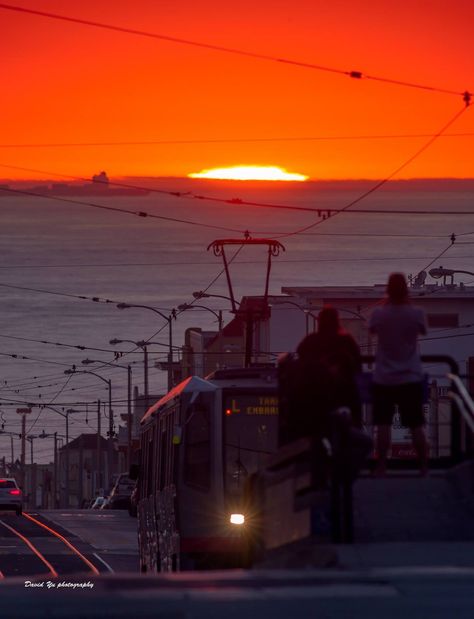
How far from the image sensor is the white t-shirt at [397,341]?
12.8 meters

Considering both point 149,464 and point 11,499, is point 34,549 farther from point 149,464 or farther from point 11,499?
point 11,499

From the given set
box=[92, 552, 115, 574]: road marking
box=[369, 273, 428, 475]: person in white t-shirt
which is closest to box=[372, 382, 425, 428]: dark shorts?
box=[369, 273, 428, 475]: person in white t-shirt

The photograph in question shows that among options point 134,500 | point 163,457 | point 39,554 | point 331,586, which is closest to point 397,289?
point 331,586

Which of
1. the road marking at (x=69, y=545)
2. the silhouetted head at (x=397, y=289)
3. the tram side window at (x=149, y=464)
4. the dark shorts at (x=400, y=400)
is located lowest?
the road marking at (x=69, y=545)

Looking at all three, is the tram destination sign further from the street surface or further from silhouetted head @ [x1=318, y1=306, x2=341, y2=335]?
the street surface

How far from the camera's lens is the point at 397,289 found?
12.9 meters

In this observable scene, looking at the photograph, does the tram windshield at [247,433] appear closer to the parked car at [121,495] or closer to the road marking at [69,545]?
the road marking at [69,545]

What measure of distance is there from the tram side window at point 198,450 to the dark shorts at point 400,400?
11.5m

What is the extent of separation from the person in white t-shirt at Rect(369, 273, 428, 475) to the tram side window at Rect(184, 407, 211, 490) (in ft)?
38.1

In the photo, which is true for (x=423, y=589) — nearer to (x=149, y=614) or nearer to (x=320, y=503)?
(x=149, y=614)

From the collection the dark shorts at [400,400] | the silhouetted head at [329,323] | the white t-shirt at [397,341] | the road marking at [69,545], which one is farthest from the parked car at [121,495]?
the silhouetted head at [329,323]

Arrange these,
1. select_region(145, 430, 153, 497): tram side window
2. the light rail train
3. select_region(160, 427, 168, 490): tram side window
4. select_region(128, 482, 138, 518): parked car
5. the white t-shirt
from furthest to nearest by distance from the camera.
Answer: select_region(128, 482, 138, 518): parked car < select_region(145, 430, 153, 497): tram side window < select_region(160, 427, 168, 490): tram side window < the light rail train < the white t-shirt

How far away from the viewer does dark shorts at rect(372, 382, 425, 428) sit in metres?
12.9

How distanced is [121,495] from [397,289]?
72.0m
